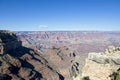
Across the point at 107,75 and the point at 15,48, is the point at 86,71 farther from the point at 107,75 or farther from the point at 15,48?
the point at 15,48

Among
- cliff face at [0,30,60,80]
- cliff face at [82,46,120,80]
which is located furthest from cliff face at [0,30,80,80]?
cliff face at [82,46,120,80]

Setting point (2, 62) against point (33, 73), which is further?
point (33, 73)

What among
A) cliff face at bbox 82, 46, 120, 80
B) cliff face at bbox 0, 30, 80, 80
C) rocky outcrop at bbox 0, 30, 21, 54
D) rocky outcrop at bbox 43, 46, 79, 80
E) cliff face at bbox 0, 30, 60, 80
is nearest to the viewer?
cliff face at bbox 82, 46, 120, 80

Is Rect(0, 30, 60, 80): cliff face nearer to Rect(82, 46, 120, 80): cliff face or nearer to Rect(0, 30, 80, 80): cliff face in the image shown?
Rect(0, 30, 80, 80): cliff face

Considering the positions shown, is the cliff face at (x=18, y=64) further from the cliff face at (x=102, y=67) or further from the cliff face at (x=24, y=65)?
the cliff face at (x=102, y=67)

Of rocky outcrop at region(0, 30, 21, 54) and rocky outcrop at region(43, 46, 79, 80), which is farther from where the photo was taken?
rocky outcrop at region(43, 46, 79, 80)

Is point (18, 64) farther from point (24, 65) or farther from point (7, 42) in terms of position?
point (7, 42)

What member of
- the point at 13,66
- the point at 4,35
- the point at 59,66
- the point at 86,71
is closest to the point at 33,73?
the point at 13,66

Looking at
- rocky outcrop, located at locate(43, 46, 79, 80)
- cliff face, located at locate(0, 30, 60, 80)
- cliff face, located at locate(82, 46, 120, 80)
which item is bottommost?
rocky outcrop, located at locate(43, 46, 79, 80)

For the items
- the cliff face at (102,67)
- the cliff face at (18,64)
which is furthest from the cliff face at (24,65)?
the cliff face at (102,67)
